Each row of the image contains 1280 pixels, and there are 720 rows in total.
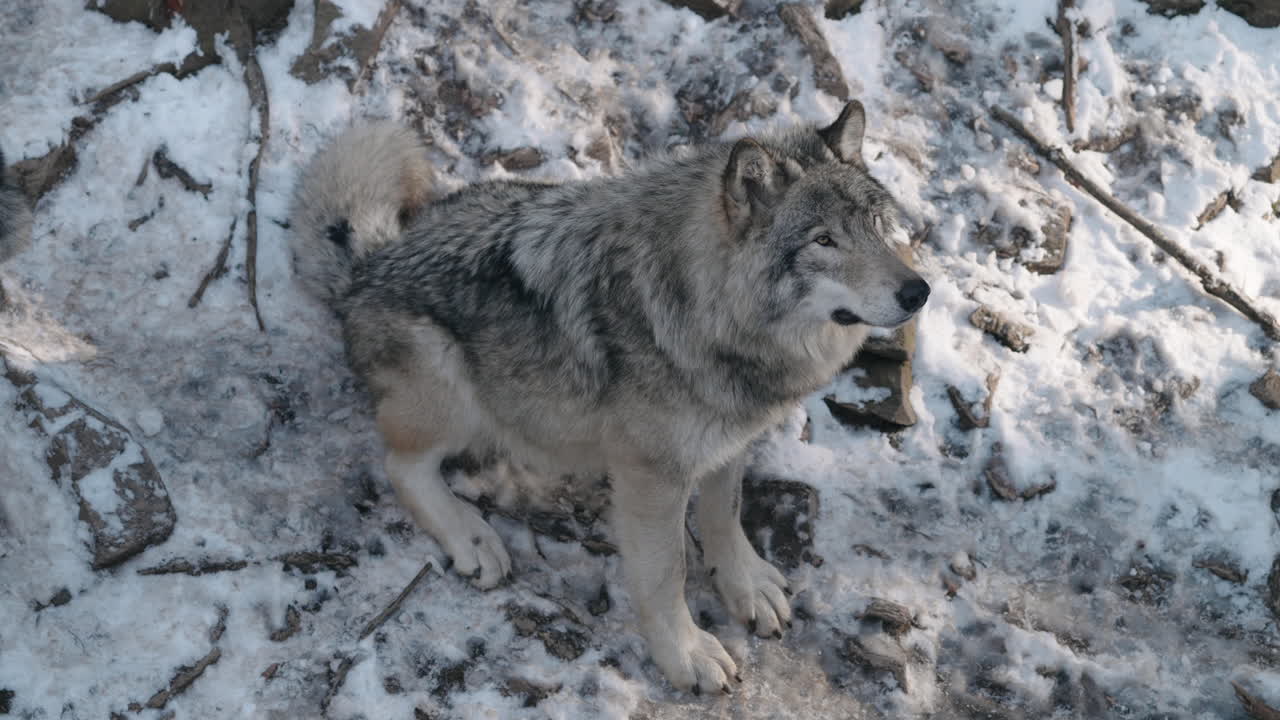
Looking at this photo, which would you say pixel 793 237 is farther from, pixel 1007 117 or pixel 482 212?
pixel 1007 117

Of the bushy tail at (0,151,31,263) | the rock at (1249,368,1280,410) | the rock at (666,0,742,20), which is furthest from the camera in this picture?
the rock at (666,0,742,20)

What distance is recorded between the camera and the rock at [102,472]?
391cm

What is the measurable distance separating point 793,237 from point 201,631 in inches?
105

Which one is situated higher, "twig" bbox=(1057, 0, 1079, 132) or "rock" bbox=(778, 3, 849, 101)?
"rock" bbox=(778, 3, 849, 101)

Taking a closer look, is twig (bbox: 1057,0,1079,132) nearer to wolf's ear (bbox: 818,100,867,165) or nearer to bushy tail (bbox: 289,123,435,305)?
wolf's ear (bbox: 818,100,867,165)

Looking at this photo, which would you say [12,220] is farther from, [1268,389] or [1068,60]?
[1268,389]

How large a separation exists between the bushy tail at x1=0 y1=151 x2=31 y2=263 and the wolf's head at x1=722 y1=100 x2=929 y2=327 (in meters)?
3.29

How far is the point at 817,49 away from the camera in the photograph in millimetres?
5973

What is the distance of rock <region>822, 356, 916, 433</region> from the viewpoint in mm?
4988

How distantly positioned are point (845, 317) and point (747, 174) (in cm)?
59

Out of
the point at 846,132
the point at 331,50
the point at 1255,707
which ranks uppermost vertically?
the point at 331,50

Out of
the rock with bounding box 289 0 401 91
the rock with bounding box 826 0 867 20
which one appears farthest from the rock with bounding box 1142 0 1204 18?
the rock with bounding box 289 0 401 91

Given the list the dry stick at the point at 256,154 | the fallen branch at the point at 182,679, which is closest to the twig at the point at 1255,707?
the fallen branch at the point at 182,679

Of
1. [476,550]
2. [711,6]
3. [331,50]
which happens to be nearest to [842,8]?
[711,6]
